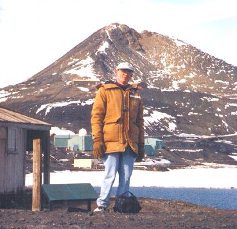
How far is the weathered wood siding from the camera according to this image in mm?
16234

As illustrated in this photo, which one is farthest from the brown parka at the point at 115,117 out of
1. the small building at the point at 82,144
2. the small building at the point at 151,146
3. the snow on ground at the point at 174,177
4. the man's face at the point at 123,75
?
the small building at the point at 151,146

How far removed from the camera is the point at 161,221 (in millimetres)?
10383

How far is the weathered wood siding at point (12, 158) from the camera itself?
16234 mm

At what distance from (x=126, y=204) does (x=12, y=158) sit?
19.8ft

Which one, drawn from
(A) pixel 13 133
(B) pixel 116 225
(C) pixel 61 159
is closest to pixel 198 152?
(C) pixel 61 159

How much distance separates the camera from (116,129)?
11469mm

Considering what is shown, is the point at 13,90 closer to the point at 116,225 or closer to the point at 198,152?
the point at 198,152

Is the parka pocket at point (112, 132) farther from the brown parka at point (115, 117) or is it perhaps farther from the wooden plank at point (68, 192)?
the wooden plank at point (68, 192)

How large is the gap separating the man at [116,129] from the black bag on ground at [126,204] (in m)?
0.17

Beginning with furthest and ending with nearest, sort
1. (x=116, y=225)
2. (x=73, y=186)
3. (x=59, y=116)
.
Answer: (x=59, y=116) < (x=73, y=186) < (x=116, y=225)

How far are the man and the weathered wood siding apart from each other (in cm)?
511

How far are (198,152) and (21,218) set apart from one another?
94613mm

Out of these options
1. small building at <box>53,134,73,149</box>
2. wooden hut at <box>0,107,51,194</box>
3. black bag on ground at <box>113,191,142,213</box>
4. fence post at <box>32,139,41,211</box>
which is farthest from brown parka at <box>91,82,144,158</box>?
small building at <box>53,134,73,149</box>

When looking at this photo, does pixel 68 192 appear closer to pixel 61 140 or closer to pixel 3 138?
pixel 3 138
